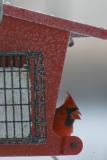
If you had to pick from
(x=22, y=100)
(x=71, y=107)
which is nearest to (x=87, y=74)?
(x=71, y=107)

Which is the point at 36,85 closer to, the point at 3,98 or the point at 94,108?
the point at 3,98

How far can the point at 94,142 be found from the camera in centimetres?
383

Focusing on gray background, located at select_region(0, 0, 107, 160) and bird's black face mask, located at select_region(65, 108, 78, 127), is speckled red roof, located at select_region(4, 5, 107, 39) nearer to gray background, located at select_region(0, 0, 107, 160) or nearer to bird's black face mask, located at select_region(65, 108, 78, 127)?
bird's black face mask, located at select_region(65, 108, 78, 127)

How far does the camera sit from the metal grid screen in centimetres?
213

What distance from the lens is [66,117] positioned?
2.42 m

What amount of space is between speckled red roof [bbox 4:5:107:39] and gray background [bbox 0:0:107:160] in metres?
1.61

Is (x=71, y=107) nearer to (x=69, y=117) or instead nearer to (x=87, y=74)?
(x=69, y=117)

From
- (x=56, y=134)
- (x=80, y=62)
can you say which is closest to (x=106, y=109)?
(x=80, y=62)

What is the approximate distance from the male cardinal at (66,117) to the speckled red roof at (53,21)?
0.39 metres

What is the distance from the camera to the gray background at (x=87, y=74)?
3932mm

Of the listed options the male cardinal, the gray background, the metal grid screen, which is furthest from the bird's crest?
the gray background

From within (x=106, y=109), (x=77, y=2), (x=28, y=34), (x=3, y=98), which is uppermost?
(x=28, y=34)

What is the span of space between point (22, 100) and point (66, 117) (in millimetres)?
326

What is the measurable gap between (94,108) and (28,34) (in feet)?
7.70
